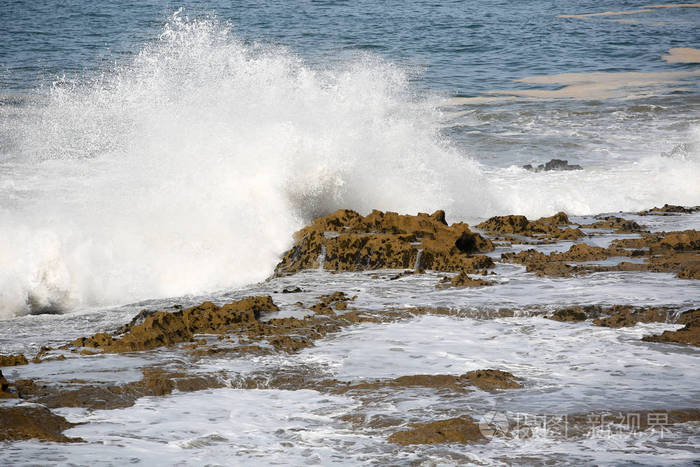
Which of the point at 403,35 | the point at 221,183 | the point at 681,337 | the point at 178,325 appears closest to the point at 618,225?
the point at 681,337

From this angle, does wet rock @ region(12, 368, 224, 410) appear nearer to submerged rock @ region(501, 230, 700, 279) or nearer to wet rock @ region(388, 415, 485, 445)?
wet rock @ region(388, 415, 485, 445)

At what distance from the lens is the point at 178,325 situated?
19.7 feet

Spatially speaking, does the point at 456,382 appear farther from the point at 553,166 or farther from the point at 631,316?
the point at 553,166

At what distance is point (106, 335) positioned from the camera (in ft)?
19.1

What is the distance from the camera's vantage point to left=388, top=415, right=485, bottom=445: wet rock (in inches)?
158

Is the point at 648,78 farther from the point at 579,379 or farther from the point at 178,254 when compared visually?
the point at 579,379

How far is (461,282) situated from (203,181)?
423 cm

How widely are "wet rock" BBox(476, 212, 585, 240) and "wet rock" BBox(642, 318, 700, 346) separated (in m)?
3.55

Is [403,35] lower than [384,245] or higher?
higher

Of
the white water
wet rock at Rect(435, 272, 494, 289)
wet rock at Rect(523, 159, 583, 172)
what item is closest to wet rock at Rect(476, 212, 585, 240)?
the white water

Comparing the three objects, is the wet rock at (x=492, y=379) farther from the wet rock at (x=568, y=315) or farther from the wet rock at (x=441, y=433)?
the wet rock at (x=568, y=315)

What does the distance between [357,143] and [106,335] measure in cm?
Answer: 565

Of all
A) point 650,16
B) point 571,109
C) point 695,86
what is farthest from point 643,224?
point 650,16

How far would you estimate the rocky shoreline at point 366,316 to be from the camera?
4.53 metres
